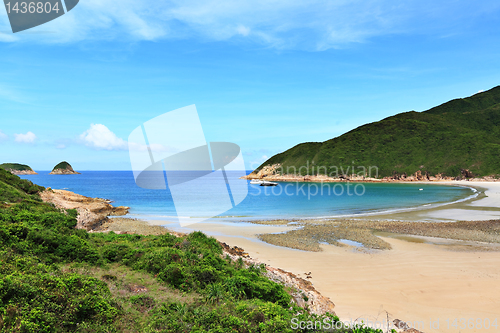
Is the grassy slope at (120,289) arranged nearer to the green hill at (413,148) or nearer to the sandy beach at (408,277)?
the sandy beach at (408,277)

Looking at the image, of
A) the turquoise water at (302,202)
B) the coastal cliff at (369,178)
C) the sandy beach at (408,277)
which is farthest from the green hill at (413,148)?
the sandy beach at (408,277)

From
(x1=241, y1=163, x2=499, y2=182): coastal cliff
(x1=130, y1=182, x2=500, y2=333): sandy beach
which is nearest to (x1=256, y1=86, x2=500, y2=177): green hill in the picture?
(x1=241, y1=163, x2=499, y2=182): coastal cliff

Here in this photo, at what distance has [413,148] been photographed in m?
138

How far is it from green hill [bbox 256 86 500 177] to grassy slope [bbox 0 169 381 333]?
133 m

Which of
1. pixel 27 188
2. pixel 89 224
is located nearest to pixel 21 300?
pixel 89 224

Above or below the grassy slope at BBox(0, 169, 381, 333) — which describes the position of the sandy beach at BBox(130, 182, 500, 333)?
below

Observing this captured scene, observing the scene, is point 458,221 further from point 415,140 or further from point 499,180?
point 415,140

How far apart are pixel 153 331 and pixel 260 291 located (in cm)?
429

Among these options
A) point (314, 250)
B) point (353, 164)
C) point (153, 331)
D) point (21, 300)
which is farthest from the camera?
point (353, 164)

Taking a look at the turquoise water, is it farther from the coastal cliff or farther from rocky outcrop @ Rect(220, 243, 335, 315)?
the coastal cliff

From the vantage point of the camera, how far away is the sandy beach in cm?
991

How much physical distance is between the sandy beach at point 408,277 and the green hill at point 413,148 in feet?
391

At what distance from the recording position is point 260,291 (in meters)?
9.48

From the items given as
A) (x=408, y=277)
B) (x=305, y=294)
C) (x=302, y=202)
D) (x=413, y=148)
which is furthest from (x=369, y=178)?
(x=305, y=294)
